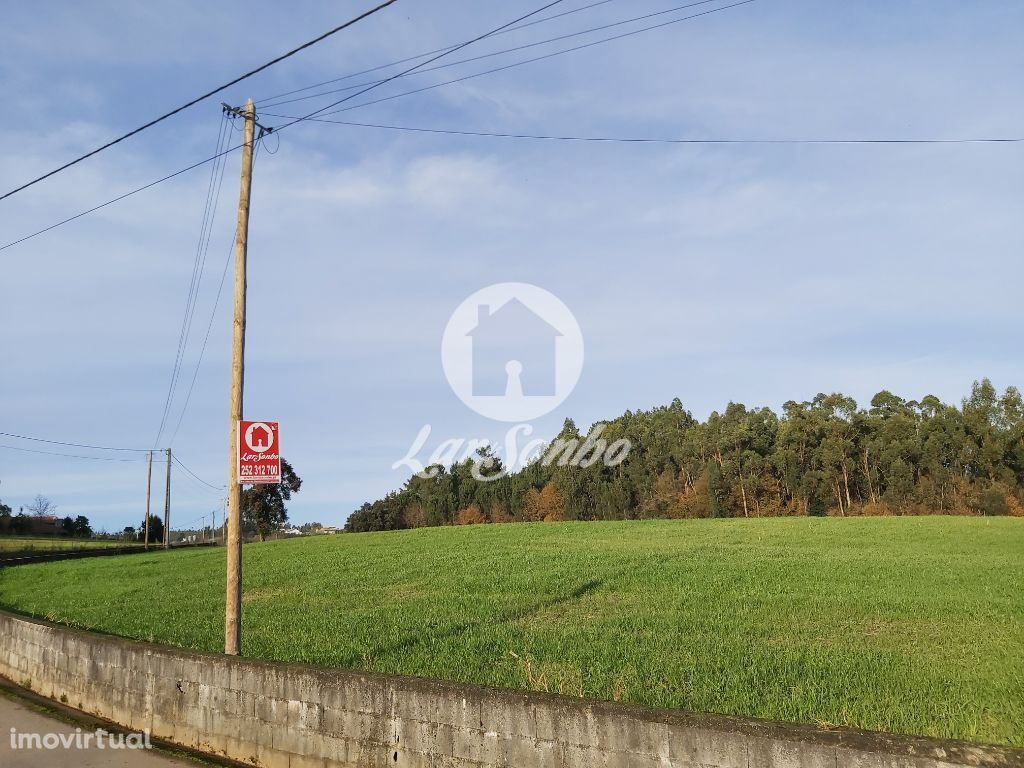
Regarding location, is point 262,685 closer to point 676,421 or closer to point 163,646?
point 163,646

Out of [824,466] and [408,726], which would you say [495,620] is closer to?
[408,726]

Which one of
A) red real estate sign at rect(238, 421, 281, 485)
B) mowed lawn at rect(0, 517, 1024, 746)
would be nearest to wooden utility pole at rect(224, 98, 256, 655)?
red real estate sign at rect(238, 421, 281, 485)

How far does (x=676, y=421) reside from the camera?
125625 mm

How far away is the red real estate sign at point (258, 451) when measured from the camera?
446 inches

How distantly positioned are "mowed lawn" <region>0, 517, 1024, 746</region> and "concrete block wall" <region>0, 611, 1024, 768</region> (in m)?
1.13

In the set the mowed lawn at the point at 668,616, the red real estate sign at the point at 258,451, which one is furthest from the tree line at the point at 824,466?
the red real estate sign at the point at 258,451

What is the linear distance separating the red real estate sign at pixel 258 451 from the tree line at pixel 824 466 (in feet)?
250

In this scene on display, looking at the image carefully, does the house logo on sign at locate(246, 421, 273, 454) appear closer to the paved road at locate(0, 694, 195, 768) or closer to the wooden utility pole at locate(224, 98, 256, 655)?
the wooden utility pole at locate(224, 98, 256, 655)

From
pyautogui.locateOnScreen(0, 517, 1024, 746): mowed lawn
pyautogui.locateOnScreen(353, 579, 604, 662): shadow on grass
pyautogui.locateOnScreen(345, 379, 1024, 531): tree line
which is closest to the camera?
pyautogui.locateOnScreen(0, 517, 1024, 746): mowed lawn

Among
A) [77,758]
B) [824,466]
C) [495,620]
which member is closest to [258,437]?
[77,758]

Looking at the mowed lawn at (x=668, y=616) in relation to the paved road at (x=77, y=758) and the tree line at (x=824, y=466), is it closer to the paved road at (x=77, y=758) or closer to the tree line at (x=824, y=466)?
the paved road at (x=77, y=758)

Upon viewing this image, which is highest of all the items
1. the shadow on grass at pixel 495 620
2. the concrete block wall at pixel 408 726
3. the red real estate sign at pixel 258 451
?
the red real estate sign at pixel 258 451

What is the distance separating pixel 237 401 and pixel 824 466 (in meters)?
84.7

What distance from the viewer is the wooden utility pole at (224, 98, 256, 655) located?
37.0 ft
